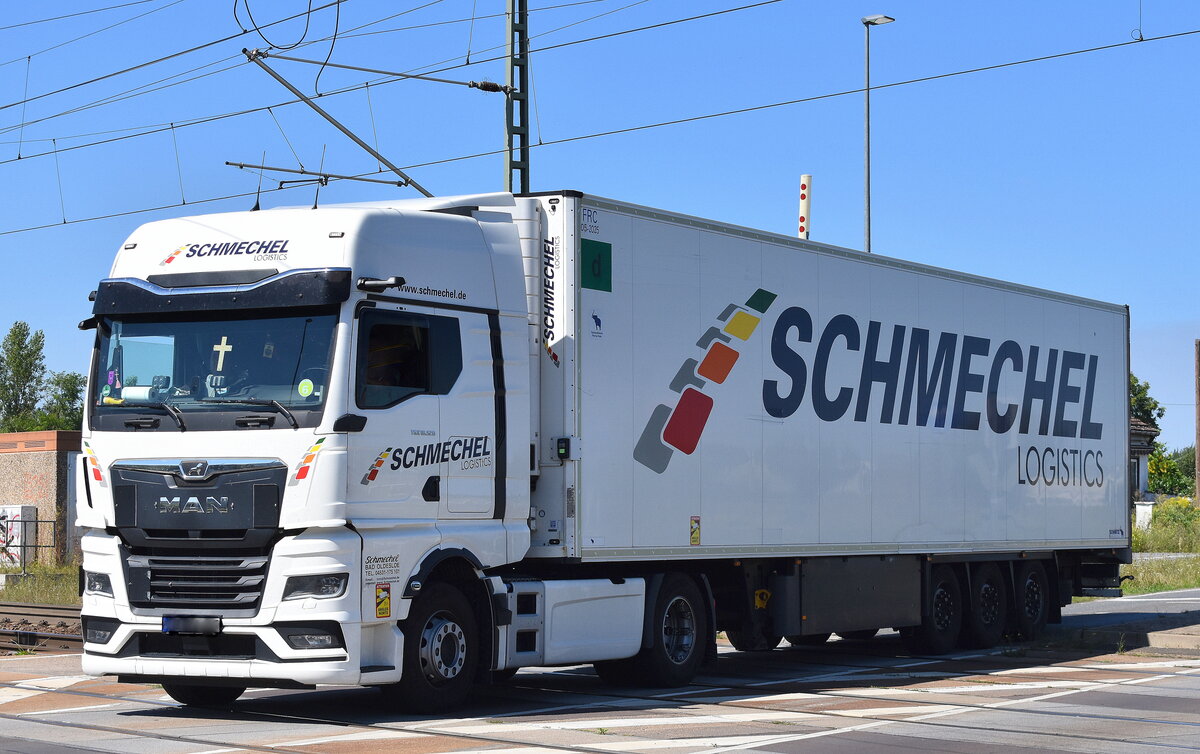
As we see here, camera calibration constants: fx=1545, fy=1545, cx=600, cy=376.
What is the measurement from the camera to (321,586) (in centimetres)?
1084

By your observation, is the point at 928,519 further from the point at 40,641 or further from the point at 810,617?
the point at 40,641

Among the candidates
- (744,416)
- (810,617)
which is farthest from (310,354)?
(810,617)

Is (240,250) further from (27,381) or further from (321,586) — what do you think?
(27,381)

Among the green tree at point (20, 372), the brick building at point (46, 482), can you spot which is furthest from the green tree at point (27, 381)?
the brick building at point (46, 482)

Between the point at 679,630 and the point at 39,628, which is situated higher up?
the point at 679,630

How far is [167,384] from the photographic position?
37.4 ft

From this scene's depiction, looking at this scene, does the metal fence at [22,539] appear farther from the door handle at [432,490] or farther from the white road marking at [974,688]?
the door handle at [432,490]

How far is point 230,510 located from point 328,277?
180 cm

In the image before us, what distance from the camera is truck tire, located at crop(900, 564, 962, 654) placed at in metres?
17.7

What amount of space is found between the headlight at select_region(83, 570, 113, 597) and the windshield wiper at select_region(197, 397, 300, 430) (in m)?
1.58

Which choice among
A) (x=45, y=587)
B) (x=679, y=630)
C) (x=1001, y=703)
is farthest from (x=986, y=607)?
(x=45, y=587)

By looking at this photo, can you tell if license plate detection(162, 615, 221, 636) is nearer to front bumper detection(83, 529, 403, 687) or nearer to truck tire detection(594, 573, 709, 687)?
front bumper detection(83, 529, 403, 687)

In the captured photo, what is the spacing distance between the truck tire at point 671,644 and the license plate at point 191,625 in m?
3.91

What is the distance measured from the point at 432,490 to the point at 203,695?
2668mm
